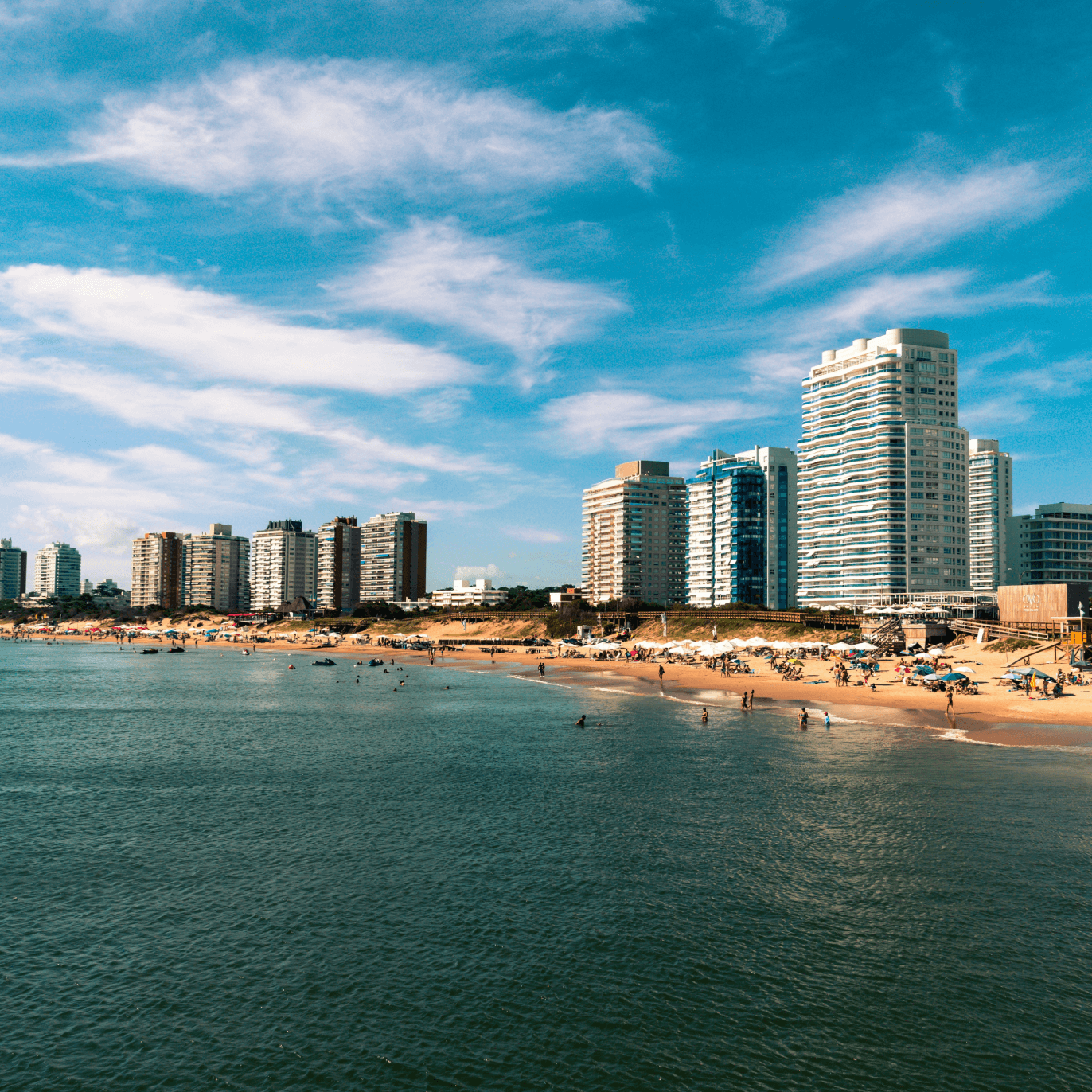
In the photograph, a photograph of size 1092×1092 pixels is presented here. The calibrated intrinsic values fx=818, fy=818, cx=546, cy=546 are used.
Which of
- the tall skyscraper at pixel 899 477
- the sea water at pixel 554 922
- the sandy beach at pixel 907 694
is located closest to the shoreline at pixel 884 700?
the sandy beach at pixel 907 694

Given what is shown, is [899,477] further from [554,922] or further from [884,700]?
[554,922]

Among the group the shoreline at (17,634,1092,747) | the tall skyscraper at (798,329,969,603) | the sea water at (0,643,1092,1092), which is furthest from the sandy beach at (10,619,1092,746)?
the tall skyscraper at (798,329,969,603)

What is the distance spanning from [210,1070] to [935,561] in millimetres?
188278

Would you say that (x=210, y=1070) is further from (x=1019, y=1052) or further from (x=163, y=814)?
(x=163, y=814)

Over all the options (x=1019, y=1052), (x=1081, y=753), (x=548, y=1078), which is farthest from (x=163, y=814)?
(x=1081, y=753)

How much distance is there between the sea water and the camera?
2070 cm

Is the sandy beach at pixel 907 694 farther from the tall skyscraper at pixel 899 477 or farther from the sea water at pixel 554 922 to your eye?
the tall skyscraper at pixel 899 477

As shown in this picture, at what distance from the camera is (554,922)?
2839cm

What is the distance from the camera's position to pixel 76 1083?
65.3ft

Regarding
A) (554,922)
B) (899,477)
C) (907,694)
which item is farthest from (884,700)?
(899,477)

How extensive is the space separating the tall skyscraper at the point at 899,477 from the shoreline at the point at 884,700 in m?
75.9

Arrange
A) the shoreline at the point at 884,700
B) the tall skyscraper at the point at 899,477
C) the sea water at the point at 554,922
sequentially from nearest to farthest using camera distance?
the sea water at the point at 554,922 → the shoreline at the point at 884,700 → the tall skyscraper at the point at 899,477

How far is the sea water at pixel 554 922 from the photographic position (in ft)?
67.9

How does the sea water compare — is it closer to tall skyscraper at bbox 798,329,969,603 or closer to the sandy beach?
the sandy beach
